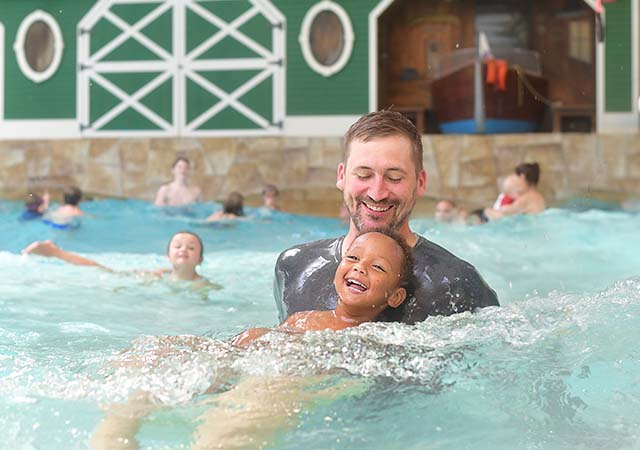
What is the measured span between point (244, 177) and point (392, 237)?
1039cm

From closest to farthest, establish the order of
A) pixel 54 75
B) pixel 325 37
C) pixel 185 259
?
pixel 185 259
pixel 325 37
pixel 54 75

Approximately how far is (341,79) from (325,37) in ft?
2.23

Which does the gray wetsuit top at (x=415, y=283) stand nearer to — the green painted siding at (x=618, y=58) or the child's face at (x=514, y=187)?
the child's face at (x=514, y=187)

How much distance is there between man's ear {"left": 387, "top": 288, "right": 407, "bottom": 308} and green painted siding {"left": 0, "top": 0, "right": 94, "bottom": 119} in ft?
40.0

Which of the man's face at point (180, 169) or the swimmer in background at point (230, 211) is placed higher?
the man's face at point (180, 169)

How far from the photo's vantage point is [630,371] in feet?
11.6

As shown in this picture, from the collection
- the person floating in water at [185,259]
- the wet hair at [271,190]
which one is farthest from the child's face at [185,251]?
the wet hair at [271,190]

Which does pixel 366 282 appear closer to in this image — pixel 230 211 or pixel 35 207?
pixel 230 211

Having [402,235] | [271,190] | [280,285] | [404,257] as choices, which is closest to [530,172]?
[271,190]

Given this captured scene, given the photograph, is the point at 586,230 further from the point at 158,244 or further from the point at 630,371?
the point at 630,371

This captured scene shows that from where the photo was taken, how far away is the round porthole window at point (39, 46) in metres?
14.7

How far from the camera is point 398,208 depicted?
3.36 m

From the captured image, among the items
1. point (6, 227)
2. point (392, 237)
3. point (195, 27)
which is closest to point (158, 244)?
point (6, 227)

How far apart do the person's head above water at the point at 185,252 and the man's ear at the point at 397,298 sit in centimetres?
382
